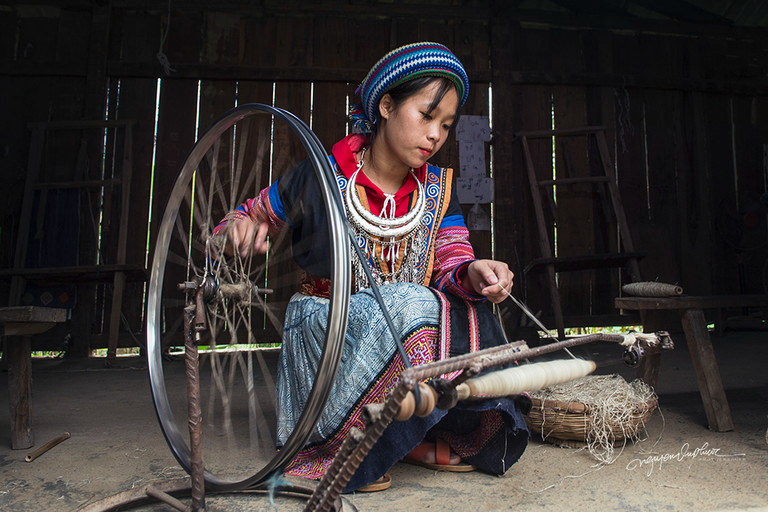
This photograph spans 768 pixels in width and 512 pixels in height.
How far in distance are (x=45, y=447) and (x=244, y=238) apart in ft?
3.69

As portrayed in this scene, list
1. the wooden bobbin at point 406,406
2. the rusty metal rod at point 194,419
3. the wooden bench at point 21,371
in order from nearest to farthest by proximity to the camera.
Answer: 1. the wooden bobbin at point 406,406
2. the rusty metal rod at point 194,419
3. the wooden bench at point 21,371

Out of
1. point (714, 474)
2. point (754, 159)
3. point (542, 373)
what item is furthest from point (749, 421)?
point (754, 159)

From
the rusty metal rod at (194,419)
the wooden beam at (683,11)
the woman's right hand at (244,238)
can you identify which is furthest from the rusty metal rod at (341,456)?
the wooden beam at (683,11)

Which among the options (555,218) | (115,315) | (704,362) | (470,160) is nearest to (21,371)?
(115,315)

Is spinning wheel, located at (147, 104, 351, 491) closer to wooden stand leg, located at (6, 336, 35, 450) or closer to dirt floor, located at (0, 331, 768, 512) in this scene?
dirt floor, located at (0, 331, 768, 512)

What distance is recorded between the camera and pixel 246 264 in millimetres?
1412

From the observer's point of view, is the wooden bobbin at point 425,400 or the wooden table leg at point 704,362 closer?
the wooden bobbin at point 425,400

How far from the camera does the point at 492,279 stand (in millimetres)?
1463

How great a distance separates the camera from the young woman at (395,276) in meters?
1.55

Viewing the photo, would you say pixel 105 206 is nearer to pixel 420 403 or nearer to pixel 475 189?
pixel 475 189

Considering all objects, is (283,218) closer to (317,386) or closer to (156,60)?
(317,386)

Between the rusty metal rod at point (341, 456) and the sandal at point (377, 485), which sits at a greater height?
the rusty metal rod at point (341, 456)

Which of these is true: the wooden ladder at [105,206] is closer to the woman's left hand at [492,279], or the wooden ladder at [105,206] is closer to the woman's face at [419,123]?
the woman's face at [419,123]

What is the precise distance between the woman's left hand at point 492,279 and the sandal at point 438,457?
0.51 metres
